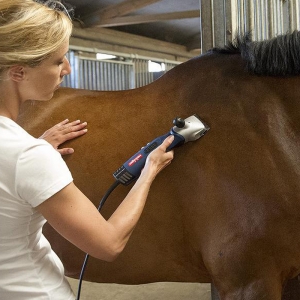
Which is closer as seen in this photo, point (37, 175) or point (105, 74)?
point (37, 175)

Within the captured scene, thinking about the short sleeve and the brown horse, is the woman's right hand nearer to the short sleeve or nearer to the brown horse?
the brown horse

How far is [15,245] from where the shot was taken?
82cm

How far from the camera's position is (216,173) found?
1188mm

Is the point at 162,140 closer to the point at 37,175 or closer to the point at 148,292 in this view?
the point at 37,175

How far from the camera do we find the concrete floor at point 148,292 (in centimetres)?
236

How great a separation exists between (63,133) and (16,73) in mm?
582

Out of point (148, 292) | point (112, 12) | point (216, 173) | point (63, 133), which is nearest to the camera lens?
point (216, 173)

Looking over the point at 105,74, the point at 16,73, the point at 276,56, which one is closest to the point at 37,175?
the point at 16,73

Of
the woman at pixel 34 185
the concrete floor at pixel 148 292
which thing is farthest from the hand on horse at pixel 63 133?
the concrete floor at pixel 148 292

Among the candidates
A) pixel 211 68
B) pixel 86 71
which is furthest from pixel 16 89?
pixel 86 71

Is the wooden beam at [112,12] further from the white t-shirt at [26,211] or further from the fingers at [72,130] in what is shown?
the white t-shirt at [26,211]

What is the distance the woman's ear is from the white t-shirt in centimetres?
7

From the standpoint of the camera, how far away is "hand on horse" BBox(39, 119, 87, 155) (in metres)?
1.35

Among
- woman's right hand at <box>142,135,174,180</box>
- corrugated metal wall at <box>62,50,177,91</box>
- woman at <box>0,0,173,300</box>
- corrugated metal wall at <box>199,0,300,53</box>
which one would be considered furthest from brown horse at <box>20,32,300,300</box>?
corrugated metal wall at <box>62,50,177,91</box>
